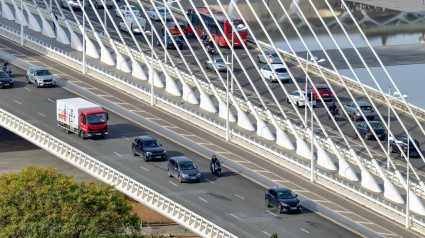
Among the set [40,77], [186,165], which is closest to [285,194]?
[186,165]

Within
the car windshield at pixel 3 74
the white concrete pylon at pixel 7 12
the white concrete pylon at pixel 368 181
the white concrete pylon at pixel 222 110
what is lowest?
the white concrete pylon at pixel 368 181

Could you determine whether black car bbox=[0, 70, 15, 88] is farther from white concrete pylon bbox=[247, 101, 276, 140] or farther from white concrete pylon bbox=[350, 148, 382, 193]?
white concrete pylon bbox=[350, 148, 382, 193]

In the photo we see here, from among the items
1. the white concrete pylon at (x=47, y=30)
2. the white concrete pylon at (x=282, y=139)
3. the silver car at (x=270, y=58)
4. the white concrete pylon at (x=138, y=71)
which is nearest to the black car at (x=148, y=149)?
the white concrete pylon at (x=282, y=139)

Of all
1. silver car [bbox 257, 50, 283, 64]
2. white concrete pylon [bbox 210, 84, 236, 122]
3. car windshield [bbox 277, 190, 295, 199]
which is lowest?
car windshield [bbox 277, 190, 295, 199]

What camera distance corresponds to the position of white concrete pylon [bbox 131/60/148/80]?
117 metres

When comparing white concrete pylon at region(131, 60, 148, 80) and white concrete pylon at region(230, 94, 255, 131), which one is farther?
white concrete pylon at region(131, 60, 148, 80)

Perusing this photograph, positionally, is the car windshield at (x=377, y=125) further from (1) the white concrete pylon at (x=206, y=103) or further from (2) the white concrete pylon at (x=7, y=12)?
(2) the white concrete pylon at (x=7, y=12)

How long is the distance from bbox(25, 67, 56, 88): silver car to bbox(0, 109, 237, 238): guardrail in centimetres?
1367

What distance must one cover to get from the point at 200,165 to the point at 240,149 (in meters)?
7.19

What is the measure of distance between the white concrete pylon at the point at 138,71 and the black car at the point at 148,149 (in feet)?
82.8

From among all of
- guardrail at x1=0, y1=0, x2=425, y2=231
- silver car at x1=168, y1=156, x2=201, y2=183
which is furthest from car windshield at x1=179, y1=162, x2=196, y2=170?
guardrail at x1=0, y1=0, x2=425, y2=231

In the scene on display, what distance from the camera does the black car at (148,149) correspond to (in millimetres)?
90062

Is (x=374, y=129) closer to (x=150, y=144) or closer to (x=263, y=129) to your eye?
(x=263, y=129)

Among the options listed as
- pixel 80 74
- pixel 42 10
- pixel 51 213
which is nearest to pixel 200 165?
pixel 51 213
